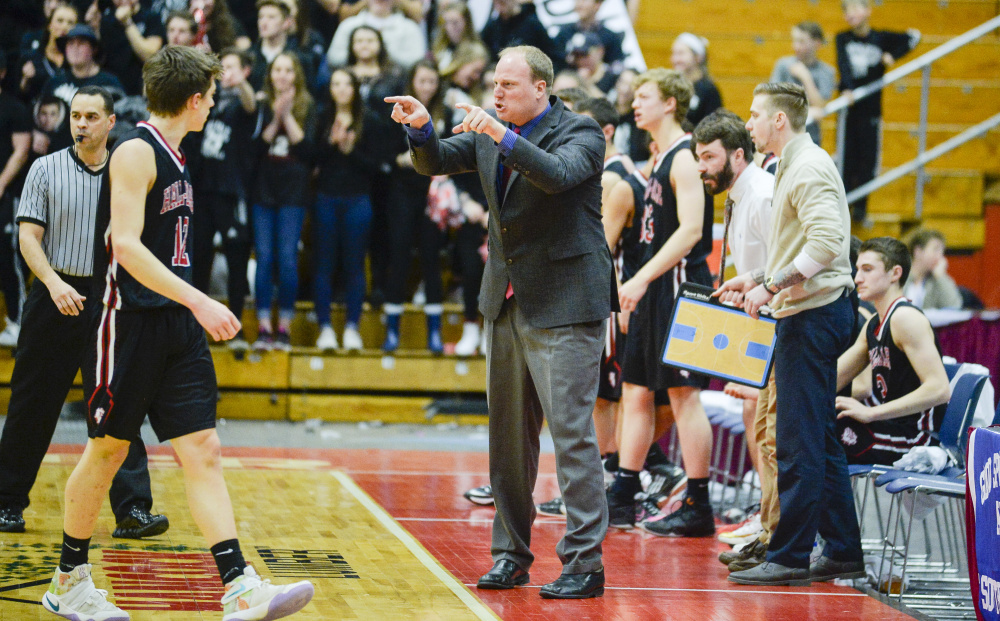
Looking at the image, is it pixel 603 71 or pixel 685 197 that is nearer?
pixel 685 197

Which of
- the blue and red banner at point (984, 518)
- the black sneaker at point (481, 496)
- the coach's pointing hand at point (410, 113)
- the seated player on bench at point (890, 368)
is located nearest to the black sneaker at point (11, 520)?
the black sneaker at point (481, 496)

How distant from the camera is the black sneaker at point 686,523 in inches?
220

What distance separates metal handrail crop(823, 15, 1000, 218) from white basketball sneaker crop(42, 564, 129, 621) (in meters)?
7.76

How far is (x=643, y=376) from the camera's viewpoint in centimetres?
563

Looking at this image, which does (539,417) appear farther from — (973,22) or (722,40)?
(973,22)

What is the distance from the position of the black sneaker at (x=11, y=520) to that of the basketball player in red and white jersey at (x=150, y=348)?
132 cm

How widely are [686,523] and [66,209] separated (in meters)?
3.23

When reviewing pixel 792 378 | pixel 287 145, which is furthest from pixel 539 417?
pixel 287 145

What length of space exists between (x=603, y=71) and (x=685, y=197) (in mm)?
4525

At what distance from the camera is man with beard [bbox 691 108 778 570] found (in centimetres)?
494

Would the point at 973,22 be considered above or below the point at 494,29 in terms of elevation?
above

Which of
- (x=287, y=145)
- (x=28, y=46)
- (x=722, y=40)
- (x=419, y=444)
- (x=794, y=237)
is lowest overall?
(x=419, y=444)

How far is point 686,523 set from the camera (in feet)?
18.4

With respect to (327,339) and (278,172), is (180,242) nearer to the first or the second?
(278,172)
